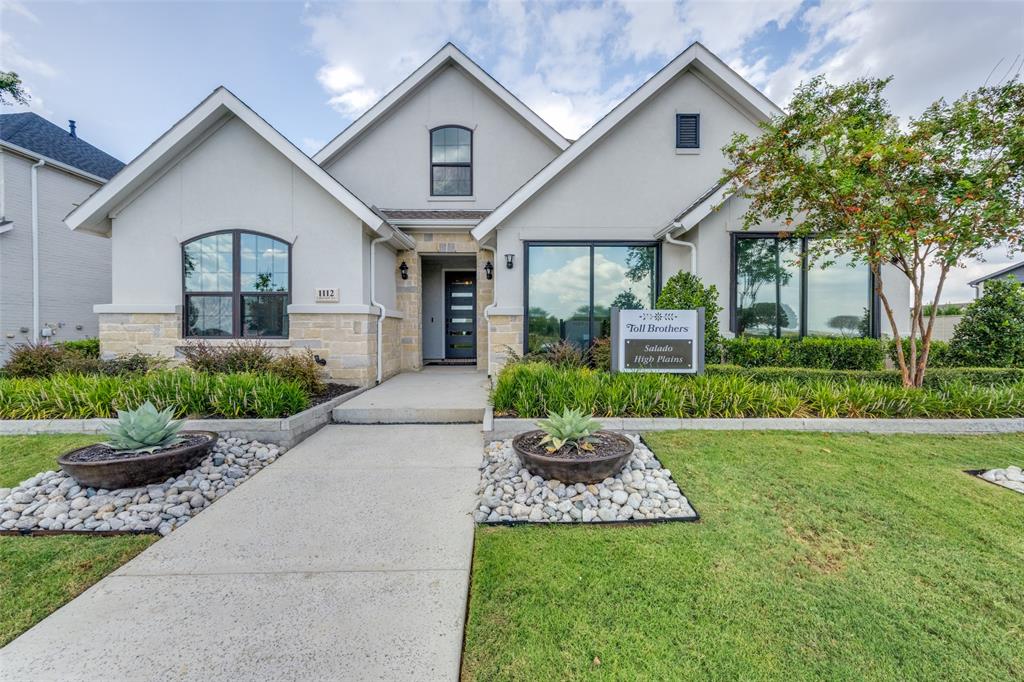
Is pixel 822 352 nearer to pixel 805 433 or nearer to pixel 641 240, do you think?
pixel 805 433

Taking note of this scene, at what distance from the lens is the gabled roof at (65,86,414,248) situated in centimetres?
709

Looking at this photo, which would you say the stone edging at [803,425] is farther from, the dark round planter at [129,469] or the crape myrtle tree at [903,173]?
the dark round planter at [129,469]

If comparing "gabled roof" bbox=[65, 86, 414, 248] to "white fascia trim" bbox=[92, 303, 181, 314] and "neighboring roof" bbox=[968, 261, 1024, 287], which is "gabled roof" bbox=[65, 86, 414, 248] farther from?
"neighboring roof" bbox=[968, 261, 1024, 287]

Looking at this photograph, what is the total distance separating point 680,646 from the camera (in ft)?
6.36

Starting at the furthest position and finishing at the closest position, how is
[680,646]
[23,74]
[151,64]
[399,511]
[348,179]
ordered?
1. [348,179]
2. [23,74]
3. [151,64]
4. [399,511]
5. [680,646]

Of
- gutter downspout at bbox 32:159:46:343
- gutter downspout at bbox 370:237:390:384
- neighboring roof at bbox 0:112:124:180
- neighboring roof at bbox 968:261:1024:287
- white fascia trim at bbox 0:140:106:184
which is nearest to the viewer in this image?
gutter downspout at bbox 370:237:390:384

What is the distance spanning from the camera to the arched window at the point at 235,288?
764cm

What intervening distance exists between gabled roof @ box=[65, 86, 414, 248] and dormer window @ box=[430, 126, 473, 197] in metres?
3.59

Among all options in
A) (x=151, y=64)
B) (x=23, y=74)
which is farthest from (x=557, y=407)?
(x=23, y=74)

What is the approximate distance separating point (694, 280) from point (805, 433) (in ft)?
9.49

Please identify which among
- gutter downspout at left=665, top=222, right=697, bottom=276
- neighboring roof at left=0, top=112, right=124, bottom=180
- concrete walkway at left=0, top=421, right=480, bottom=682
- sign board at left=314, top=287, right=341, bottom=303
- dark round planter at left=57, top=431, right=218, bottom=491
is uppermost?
neighboring roof at left=0, top=112, right=124, bottom=180

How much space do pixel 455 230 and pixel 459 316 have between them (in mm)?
2561

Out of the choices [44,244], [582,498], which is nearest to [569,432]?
[582,498]

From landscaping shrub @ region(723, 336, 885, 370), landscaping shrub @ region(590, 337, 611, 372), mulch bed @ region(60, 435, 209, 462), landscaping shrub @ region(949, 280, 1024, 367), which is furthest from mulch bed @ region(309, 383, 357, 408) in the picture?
landscaping shrub @ region(949, 280, 1024, 367)
